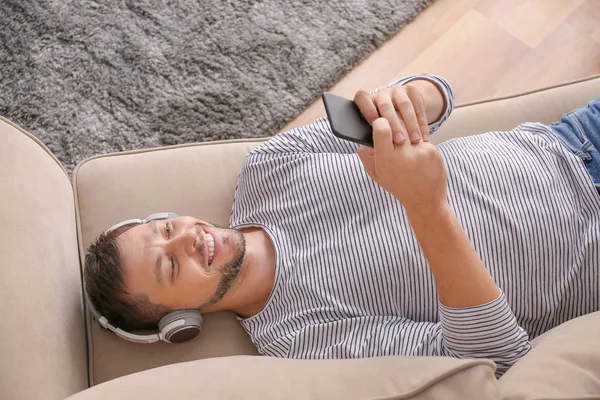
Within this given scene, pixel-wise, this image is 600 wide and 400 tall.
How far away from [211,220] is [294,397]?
641 mm

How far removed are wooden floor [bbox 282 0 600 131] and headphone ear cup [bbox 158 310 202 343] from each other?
887 mm

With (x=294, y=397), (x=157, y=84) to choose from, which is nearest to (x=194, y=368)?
(x=294, y=397)

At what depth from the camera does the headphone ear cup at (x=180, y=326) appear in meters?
1.22

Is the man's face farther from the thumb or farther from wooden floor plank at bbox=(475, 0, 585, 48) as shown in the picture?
wooden floor plank at bbox=(475, 0, 585, 48)

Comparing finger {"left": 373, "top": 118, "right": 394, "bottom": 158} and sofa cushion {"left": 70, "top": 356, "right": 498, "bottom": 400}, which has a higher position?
finger {"left": 373, "top": 118, "right": 394, "bottom": 158}

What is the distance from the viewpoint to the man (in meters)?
1.23

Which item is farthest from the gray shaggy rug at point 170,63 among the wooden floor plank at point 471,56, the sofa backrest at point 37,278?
the sofa backrest at point 37,278

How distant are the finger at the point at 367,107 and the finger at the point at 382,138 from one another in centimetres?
6

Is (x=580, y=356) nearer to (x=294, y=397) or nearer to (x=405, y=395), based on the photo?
(x=405, y=395)

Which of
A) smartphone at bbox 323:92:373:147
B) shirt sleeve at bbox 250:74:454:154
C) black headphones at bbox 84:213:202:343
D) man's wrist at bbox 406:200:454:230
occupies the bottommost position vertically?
black headphones at bbox 84:213:202:343

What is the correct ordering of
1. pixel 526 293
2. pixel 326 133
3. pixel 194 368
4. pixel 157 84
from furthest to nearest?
pixel 157 84 → pixel 326 133 → pixel 526 293 → pixel 194 368

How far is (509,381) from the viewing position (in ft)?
2.77

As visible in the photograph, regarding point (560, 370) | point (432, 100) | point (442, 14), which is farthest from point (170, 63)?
point (560, 370)

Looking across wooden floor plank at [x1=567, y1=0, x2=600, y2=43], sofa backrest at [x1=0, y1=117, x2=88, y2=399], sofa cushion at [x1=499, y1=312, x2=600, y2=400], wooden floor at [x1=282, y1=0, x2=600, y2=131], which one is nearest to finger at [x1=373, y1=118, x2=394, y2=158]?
sofa cushion at [x1=499, y1=312, x2=600, y2=400]
